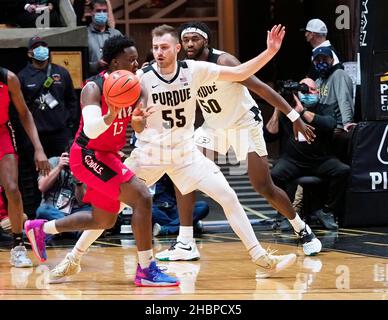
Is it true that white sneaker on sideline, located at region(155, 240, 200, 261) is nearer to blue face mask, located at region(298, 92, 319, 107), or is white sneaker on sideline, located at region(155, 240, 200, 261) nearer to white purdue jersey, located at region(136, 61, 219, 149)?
white purdue jersey, located at region(136, 61, 219, 149)

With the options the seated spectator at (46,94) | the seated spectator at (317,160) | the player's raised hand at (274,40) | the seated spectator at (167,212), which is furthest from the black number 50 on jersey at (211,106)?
the seated spectator at (46,94)

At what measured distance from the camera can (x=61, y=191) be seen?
472 inches

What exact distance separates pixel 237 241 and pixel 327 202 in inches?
58.8

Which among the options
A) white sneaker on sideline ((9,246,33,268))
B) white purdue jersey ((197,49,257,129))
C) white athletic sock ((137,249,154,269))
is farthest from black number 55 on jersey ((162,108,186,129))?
white sneaker on sideline ((9,246,33,268))

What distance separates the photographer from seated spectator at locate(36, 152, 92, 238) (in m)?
11.9

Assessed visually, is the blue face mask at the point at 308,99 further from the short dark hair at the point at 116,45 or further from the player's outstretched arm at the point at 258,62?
the short dark hair at the point at 116,45

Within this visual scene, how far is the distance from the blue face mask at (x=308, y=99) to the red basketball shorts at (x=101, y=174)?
166 inches

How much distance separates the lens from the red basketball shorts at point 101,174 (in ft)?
27.3

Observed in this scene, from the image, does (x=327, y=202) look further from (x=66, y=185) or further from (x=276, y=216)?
(x=66, y=185)

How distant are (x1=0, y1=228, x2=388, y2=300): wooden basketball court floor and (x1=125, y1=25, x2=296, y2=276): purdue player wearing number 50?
43cm

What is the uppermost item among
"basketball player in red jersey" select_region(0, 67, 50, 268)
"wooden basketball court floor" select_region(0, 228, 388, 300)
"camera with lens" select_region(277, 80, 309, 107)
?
"camera with lens" select_region(277, 80, 309, 107)

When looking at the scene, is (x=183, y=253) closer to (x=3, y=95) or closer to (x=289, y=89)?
(x=3, y=95)

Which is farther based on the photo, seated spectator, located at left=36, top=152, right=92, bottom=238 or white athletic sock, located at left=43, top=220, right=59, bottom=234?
seated spectator, located at left=36, top=152, right=92, bottom=238
